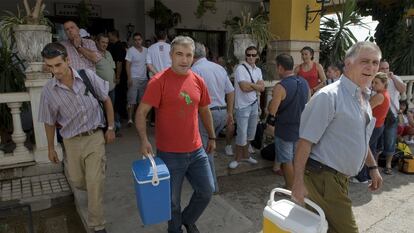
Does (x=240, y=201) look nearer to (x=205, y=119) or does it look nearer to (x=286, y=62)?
(x=205, y=119)

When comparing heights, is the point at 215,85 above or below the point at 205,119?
above

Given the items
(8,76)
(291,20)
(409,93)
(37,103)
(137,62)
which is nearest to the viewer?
(37,103)

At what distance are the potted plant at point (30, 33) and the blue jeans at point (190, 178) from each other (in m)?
2.21

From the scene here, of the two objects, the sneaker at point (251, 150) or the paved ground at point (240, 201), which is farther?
the sneaker at point (251, 150)

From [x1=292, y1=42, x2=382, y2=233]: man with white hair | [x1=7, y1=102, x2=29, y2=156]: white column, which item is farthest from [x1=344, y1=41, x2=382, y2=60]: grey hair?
[x1=7, y1=102, x2=29, y2=156]: white column

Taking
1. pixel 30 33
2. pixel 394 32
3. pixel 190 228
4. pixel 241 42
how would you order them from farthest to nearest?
pixel 394 32, pixel 241 42, pixel 30 33, pixel 190 228

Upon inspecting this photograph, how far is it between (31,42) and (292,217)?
3461mm

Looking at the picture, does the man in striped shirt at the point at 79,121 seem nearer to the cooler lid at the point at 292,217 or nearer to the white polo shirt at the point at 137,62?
the cooler lid at the point at 292,217

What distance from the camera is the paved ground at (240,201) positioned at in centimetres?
328

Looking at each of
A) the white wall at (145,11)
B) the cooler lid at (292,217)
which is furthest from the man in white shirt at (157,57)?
the white wall at (145,11)

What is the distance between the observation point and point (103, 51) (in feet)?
16.3

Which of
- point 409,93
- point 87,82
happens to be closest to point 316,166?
point 87,82

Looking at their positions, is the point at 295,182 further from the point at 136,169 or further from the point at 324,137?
the point at 136,169

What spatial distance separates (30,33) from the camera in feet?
12.6
